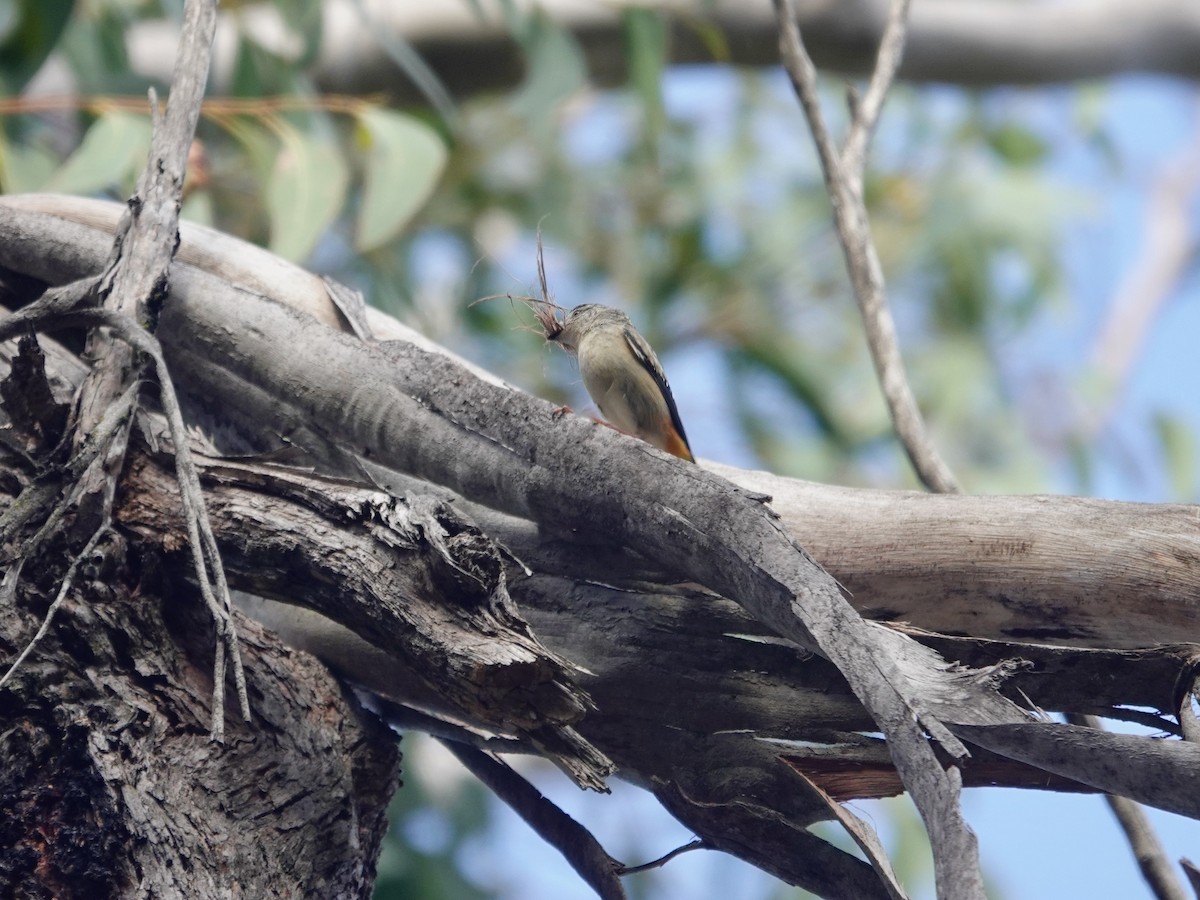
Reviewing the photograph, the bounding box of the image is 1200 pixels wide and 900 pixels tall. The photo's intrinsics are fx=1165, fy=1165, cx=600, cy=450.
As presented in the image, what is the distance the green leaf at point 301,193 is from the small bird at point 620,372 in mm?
990

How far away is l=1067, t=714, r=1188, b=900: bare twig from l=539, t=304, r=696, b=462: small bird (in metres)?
0.90

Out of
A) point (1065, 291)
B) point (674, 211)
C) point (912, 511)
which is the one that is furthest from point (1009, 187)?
point (912, 511)

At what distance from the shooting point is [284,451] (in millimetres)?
1787

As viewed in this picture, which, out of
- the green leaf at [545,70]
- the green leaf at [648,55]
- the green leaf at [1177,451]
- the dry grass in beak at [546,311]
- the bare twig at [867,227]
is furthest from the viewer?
the green leaf at [1177,451]

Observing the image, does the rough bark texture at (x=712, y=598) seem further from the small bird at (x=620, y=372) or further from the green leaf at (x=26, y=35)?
the green leaf at (x=26, y=35)

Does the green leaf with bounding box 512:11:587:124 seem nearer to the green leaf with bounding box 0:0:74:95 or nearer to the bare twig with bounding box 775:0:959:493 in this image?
the bare twig with bounding box 775:0:959:493

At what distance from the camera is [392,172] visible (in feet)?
10.5

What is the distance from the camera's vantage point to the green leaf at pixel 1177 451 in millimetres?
5613

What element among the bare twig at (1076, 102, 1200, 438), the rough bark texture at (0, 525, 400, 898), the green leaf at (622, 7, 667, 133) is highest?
the bare twig at (1076, 102, 1200, 438)

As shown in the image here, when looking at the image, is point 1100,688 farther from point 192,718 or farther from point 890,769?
point 192,718

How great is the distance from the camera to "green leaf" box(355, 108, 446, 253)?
3.03 meters

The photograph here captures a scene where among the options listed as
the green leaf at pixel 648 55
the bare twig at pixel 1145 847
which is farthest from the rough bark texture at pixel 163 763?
the green leaf at pixel 648 55

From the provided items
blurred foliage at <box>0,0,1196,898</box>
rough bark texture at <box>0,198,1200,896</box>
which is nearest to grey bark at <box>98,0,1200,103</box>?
blurred foliage at <box>0,0,1196,898</box>

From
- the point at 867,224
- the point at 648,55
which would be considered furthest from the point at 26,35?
the point at 867,224
